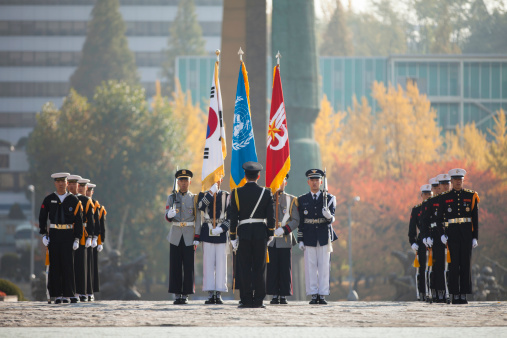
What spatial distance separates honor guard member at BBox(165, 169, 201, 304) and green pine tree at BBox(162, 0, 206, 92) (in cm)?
7889

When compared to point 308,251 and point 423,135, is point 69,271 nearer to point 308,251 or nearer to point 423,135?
point 308,251

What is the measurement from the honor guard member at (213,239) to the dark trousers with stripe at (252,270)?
1196 millimetres

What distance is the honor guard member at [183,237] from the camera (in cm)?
1579

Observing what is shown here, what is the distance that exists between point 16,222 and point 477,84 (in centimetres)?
3897

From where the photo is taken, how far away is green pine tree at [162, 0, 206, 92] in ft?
310

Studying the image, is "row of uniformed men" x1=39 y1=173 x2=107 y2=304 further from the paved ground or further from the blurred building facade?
the blurred building facade

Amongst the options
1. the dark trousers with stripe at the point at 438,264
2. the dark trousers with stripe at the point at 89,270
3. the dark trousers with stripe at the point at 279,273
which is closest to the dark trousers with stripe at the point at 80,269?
the dark trousers with stripe at the point at 89,270

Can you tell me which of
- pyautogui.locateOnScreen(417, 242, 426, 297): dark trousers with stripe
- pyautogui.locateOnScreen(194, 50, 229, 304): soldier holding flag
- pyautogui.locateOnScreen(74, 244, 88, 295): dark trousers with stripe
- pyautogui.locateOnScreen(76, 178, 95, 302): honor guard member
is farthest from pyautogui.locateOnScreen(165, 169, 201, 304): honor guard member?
pyautogui.locateOnScreen(417, 242, 426, 297): dark trousers with stripe

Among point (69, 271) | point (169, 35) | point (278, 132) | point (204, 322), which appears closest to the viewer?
point (204, 322)

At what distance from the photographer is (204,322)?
1212cm

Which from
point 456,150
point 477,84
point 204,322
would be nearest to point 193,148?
point 456,150

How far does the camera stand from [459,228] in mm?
15391

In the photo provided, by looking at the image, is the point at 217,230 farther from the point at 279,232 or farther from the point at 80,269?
the point at 80,269

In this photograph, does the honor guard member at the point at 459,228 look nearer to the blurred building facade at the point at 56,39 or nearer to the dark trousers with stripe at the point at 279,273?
the dark trousers with stripe at the point at 279,273
